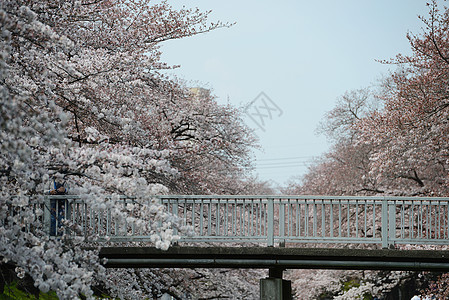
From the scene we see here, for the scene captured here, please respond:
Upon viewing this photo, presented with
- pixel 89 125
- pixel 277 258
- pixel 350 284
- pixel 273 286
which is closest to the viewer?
pixel 277 258

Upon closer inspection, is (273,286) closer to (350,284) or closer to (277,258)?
(277,258)

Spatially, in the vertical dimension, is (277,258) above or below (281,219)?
below

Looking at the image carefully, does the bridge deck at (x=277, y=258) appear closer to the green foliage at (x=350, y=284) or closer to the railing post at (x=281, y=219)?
the railing post at (x=281, y=219)

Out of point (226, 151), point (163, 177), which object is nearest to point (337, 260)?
point (163, 177)

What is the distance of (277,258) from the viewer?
12.7m

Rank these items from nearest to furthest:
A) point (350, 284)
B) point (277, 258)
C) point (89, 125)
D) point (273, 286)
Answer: point (277, 258) → point (273, 286) → point (89, 125) → point (350, 284)

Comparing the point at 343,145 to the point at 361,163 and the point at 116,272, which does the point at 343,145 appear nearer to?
the point at 361,163

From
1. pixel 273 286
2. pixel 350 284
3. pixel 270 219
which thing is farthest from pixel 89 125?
pixel 350 284

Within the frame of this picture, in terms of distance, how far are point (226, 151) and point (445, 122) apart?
6.05 metres

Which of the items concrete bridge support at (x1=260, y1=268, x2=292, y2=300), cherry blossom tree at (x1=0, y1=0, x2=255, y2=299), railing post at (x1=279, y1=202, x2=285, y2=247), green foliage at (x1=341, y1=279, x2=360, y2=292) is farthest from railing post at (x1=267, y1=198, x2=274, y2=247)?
green foliage at (x1=341, y1=279, x2=360, y2=292)

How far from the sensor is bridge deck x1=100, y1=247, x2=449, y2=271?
40.8 ft

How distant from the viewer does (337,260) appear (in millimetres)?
12766

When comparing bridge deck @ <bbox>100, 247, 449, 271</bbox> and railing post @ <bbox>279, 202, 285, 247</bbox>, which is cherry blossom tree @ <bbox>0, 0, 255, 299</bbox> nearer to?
bridge deck @ <bbox>100, 247, 449, 271</bbox>

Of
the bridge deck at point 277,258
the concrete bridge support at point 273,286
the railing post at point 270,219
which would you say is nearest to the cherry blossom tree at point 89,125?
the bridge deck at point 277,258
